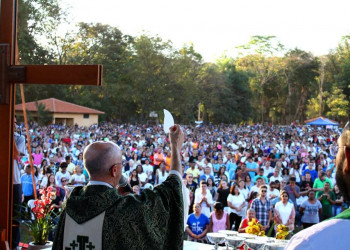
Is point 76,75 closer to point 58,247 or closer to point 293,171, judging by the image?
point 58,247

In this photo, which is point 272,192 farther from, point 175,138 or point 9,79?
point 175,138

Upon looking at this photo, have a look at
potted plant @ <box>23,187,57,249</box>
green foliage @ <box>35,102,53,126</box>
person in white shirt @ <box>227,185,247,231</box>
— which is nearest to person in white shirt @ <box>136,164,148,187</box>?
person in white shirt @ <box>227,185,247,231</box>

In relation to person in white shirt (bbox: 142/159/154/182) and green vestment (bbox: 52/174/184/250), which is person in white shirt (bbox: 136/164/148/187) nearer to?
person in white shirt (bbox: 142/159/154/182)

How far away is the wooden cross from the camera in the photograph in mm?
2672

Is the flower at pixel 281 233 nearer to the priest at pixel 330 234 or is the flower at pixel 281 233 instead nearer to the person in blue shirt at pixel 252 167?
the priest at pixel 330 234

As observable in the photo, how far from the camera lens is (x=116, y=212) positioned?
2043 millimetres

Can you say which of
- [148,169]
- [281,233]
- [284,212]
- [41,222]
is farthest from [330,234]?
[148,169]

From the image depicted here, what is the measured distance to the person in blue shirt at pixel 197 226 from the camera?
21.8ft

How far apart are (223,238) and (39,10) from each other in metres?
26.1

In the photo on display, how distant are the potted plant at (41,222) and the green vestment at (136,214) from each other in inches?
70.3

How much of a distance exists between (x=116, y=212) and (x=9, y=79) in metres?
1.15

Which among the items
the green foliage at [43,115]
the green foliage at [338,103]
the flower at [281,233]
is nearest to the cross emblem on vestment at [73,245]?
the flower at [281,233]

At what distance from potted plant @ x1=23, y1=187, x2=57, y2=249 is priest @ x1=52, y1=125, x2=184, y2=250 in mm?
1782

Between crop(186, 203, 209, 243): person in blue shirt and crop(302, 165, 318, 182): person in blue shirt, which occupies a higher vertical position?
crop(302, 165, 318, 182): person in blue shirt
